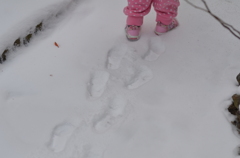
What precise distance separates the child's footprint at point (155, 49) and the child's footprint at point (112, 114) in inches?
12.5

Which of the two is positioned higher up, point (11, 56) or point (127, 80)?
point (11, 56)

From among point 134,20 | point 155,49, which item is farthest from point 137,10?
point 155,49

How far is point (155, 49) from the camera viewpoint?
1.42 m

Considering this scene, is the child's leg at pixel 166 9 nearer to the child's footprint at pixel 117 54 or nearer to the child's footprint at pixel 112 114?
the child's footprint at pixel 117 54

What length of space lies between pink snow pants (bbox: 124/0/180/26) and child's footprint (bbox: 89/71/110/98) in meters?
0.36

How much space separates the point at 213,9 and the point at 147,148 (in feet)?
3.42

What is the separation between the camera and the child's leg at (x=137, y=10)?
132 cm

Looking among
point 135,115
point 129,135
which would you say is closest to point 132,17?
point 135,115

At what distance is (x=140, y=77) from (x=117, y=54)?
202 millimetres

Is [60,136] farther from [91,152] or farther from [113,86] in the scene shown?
[113,86]

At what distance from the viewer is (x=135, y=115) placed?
1184mm

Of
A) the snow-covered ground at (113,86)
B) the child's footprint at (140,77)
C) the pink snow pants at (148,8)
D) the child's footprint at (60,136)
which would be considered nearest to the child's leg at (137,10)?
the pink snow pants at (148,8)

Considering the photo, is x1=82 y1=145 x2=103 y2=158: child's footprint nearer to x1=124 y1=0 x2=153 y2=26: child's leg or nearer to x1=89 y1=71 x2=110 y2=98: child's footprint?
x1=89 y1=71 x2=110 y2=98: child's footprint

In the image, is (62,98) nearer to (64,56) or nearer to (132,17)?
(64,56)
